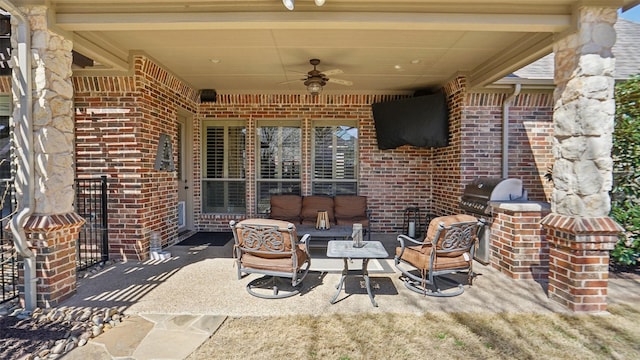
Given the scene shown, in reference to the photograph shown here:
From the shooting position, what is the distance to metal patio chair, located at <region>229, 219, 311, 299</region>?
3225mm

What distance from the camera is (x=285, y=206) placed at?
600cm

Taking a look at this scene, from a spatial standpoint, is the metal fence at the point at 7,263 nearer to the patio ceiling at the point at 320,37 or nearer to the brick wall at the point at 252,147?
the brick wall at the point at 252,147

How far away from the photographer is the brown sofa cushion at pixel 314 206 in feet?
19.4

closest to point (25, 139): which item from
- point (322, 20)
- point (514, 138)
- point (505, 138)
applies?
point (322, 20)

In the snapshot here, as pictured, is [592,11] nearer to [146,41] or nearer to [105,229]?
[146,41]

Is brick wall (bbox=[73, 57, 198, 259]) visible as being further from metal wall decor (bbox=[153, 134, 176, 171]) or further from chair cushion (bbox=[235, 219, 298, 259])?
chair cushion (bbox=[235, 219, 298, 259])

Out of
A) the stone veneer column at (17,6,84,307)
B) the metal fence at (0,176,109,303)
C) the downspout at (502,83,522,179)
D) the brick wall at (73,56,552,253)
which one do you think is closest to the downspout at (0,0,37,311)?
the stone veneer column at (17,6,84,307)

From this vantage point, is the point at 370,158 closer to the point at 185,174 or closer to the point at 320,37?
the point at 320,37

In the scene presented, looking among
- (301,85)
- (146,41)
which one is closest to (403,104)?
(301,85)

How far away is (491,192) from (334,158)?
314 centimetres

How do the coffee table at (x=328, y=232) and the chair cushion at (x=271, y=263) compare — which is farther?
the coffee table at (x=328, y=232)

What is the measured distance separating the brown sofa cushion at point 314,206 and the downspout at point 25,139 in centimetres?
378

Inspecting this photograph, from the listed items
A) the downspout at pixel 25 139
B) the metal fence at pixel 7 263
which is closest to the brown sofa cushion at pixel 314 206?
the downspout at pixel 25 139

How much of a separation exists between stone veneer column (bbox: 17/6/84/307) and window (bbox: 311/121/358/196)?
166 inches
